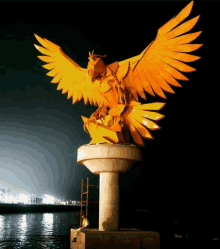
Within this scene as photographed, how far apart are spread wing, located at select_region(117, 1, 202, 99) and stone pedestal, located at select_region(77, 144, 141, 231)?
5.19 feet

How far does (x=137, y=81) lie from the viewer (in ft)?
22.9

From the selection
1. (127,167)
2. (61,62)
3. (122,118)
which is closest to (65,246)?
(127,167)

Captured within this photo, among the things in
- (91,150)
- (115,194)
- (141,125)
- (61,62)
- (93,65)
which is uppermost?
(61,62)

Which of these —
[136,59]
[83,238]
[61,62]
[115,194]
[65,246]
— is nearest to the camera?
[83,238]

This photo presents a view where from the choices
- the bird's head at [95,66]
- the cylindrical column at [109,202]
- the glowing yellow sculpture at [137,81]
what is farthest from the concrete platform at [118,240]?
the bird's head at [95,66]

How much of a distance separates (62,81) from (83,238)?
4.32 metres

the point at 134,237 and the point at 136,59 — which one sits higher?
the point at 136,59

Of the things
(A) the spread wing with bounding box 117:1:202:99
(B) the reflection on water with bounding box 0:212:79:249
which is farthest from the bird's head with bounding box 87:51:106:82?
(B) the reflection on water with bounding box 0:212:79:249

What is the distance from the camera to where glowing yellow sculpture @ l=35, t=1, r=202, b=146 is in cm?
640

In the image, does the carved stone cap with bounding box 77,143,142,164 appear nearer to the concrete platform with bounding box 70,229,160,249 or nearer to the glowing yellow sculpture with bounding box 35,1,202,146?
the glowing yellow sculpture with bounding box 35,1,202,146

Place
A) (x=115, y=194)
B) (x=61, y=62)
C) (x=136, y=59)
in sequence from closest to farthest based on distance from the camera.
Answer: (x=115, y=194), (x=136, y=59), (x=61, y=62)

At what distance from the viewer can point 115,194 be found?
252 inches

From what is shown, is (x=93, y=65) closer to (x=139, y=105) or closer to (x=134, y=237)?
(x=139, y=105)

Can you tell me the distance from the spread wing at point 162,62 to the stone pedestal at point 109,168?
1.58 m
